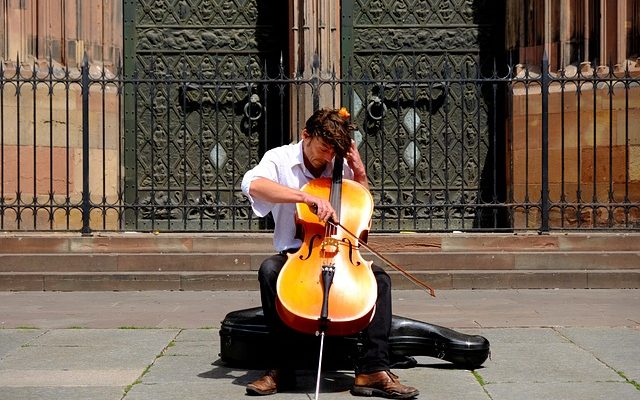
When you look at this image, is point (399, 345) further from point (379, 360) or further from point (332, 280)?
point (332, 280)

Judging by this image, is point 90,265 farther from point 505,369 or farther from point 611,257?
point 505,369

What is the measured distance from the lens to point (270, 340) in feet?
20.2

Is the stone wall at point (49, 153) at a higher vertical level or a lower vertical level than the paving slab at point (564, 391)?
higher

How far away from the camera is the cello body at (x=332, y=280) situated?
5.62 m

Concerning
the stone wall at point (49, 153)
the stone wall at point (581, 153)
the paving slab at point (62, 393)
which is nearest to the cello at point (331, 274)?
the paving slab at point (62, 393)

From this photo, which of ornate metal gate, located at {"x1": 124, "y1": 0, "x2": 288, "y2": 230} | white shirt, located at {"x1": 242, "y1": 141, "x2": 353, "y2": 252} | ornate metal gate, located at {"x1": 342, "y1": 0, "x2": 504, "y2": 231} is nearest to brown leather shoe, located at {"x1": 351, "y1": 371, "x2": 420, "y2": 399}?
white shirt, located at {"x1": 242, "y1": 141, "x2": 353, "y2": 252}

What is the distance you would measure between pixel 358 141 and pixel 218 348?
8096 millimetres

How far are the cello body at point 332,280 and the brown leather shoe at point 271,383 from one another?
35 cm

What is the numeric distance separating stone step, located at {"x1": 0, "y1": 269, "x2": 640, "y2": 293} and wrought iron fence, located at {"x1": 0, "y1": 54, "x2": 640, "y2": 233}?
3.47ft

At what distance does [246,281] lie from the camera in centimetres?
1176

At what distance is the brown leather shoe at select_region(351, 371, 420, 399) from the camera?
582 cm

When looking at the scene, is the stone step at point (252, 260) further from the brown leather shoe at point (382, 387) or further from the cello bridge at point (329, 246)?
the cello bridge at point (329, 246)

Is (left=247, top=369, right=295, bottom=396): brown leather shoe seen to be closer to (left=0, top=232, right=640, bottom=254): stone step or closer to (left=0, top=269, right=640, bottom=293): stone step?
(left=0, top=269, right=640, bottom=293): stone step

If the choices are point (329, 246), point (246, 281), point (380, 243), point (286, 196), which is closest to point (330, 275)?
point (329, 246)
